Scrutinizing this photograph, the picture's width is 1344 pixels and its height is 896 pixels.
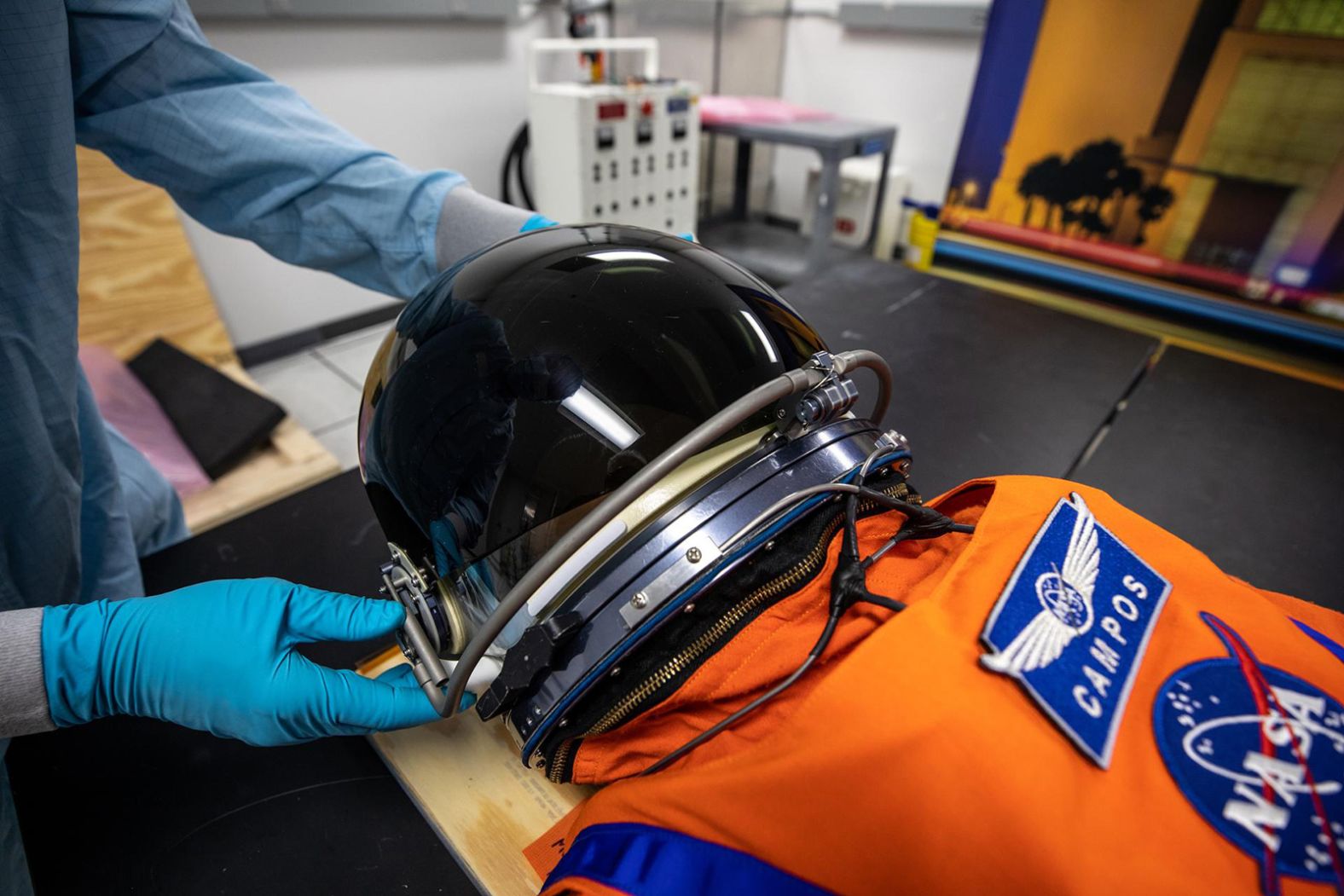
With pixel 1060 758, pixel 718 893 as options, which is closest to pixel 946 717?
pixel 1060 758

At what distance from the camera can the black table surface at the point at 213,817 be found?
54 centimetres

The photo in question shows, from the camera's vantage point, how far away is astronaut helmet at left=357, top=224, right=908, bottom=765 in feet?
1.38

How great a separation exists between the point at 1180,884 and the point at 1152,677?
116 millimetres

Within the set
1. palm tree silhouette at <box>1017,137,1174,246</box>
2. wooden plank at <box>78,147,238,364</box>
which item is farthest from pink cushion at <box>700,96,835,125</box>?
wooden plank at <box>78,147,238,364</box>

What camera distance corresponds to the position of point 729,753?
0.44 metres

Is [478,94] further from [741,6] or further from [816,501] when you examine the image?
[816,501]

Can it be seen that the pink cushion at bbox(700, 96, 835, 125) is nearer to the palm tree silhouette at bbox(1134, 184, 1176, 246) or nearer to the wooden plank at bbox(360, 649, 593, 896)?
the palm tree silhouette at bbox(1134, 184, 1176, 246)

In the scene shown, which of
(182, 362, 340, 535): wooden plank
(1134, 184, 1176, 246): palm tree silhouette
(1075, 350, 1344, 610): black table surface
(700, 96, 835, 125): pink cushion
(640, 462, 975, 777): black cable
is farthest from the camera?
(700, 96, 835, 125): pink cushion

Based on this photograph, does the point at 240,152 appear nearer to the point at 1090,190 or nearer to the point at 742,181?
the point at 1090,190

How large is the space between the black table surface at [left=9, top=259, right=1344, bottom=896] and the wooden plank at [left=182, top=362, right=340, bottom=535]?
71cm

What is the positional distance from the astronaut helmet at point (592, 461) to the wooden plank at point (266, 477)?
114 cm

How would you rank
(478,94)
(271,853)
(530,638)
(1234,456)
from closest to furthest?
(530,638) → (271,853) → (1234,456) → (478,94)

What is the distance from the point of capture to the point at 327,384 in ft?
7.72

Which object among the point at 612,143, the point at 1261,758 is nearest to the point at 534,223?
the point at 1261,758
